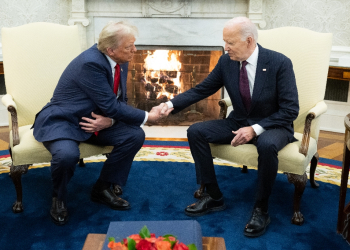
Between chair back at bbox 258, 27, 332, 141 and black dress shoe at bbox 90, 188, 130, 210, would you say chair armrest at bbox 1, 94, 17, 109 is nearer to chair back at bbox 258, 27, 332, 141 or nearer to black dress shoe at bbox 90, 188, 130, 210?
black dress shoe at bbox 90, 188, 130, 210

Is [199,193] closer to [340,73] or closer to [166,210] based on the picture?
[166,210]

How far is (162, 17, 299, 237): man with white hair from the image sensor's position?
2061mm

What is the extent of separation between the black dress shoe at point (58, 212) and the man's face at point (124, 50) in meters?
0.87

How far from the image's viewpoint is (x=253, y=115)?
226 centimetres

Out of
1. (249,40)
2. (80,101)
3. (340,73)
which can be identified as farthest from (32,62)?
(340,73)

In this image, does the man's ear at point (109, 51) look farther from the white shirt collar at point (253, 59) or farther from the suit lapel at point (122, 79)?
the white shirt collar at point (253, 59)

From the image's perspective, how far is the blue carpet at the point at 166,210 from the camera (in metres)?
1.98

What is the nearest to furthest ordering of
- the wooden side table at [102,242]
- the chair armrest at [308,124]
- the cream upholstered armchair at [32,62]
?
the wooden side table at [102,242] → the chair armrest at [308,124] → the cream upholstered armchair at [32,62]

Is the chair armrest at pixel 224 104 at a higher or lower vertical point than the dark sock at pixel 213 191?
higher

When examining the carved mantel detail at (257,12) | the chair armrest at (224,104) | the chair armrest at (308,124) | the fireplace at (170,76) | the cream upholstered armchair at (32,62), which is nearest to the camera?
the chair armrest at (308,124)

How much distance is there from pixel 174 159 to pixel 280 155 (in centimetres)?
119

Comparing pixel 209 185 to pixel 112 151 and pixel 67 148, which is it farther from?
pixel 67 148

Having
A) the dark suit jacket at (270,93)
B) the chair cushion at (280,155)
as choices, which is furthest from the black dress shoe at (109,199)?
the dark suit jacket at (270,93)

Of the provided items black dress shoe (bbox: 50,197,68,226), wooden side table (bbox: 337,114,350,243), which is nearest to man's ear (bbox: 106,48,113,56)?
black dress shoe (bbox: 50,197,68,226)
